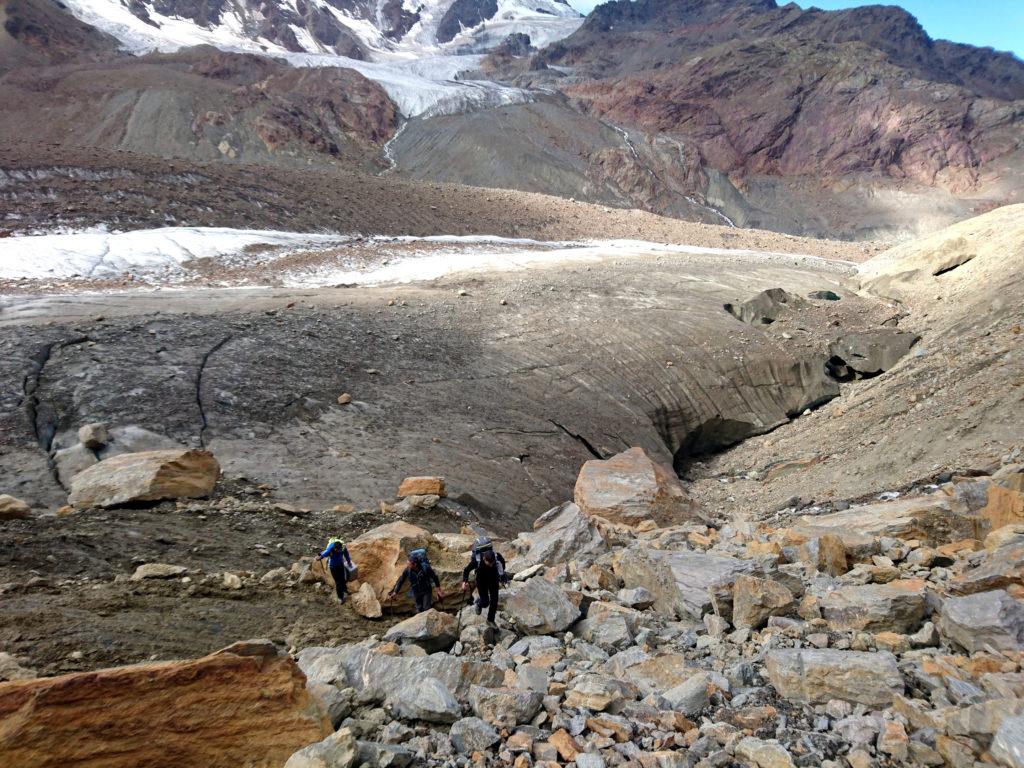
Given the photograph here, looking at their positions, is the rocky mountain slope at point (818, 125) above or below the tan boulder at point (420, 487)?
above

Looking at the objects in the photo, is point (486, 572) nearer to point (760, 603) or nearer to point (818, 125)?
point (760, 603)

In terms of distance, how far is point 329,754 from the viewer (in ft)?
11.5

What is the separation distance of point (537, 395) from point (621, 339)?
3394 millimetres

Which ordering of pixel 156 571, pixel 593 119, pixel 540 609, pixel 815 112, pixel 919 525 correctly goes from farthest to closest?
pixel 815 112 → pixel 593 119 → pixel 919 525 → pixel 156 571 → pixel 540 609

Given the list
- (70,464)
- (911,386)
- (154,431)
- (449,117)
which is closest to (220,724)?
(70,464)

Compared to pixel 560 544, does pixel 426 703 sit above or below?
below

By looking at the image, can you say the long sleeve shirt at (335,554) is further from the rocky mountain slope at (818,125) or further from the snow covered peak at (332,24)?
the snow covered peak at (332,24)

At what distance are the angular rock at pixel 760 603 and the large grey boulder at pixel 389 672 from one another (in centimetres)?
190

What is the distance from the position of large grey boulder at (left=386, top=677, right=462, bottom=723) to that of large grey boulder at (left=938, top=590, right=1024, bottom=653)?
3.16 meters

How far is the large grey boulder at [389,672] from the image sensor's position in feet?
14.0

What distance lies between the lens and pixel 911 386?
12.4 meters

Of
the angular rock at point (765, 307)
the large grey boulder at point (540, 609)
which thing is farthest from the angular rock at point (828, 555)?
the angular rock at point (765, 307)

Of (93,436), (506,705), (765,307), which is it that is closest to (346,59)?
(765,307)

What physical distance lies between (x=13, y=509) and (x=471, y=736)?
5.04 metres
